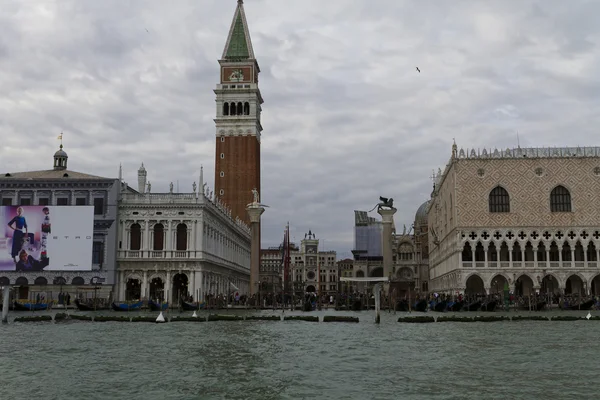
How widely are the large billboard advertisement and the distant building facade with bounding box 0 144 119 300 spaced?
0.32m

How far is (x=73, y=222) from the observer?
5416 cm

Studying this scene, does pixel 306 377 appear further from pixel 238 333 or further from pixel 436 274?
pixel 436 274

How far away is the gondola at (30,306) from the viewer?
1888 inches

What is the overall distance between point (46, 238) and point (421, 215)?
8008cm

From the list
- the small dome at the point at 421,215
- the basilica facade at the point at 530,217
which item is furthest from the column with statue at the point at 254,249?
the small dome at the point at 421,215

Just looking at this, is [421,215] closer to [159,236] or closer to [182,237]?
[182,237]

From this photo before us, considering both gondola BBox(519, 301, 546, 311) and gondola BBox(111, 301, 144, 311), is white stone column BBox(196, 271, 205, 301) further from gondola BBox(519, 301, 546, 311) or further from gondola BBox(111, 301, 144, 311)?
gondola BBox(519, 301, 546, 311)

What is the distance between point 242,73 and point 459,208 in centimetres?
3640

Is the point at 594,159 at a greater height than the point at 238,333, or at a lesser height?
greater

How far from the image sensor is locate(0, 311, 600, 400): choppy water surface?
14453mm

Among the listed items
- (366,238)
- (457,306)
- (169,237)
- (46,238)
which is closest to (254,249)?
(169,237)

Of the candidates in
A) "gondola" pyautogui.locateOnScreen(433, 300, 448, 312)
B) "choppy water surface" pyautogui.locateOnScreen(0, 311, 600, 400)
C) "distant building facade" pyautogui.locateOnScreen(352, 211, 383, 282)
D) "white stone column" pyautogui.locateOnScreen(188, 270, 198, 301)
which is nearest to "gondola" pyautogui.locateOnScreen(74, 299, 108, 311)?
"white stone column" pyautogui.locateOnScreen(188, 270, 198, 301)

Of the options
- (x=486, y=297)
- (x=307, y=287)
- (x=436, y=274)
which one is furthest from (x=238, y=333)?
(x=307, y=287)

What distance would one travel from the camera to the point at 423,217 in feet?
398
